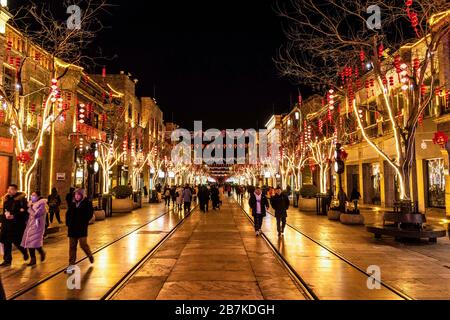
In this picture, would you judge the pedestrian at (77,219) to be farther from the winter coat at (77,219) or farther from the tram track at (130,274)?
the tram track at (130,274)

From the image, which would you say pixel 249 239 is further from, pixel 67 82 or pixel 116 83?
pixel 116 83

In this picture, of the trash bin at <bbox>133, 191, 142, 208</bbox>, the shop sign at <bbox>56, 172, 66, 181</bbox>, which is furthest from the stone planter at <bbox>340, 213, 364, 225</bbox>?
the shop sign at <bbox>56, 172, 66, 181</bbox>

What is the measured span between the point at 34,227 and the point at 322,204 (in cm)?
1856

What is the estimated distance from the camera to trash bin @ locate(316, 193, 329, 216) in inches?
965

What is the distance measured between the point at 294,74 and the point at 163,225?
360 inches

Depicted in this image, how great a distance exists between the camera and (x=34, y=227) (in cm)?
942

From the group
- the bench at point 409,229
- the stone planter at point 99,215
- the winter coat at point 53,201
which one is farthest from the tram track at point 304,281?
the stone planter at point 99,215

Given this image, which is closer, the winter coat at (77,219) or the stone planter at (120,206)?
the winter coat at (77,219)

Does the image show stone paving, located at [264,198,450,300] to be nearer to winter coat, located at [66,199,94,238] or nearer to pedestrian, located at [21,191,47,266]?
winter coat, located at [66,199,94,238]

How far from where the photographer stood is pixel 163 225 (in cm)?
1877

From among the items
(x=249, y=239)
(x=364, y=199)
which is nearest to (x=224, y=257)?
(x=249, y=239)

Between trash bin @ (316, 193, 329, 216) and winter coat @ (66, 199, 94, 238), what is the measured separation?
1813cm

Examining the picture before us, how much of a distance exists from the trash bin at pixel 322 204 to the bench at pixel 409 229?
10554 mm

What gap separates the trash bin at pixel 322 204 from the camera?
24500mm
